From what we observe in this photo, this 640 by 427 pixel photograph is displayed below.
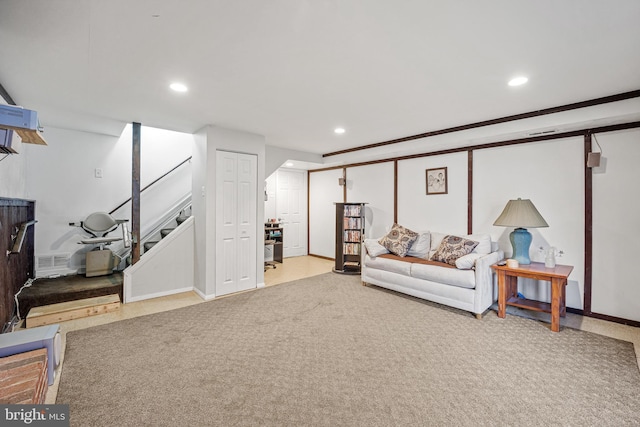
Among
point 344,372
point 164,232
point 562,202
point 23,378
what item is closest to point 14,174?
point 164,232

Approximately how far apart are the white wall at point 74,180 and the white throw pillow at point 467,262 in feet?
16.6

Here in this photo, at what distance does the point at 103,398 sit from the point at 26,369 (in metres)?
0.49

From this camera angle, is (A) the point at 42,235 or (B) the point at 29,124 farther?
(A) the point at 42,235

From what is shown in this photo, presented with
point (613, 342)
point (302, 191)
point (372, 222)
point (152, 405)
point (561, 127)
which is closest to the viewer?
point (152, 405)

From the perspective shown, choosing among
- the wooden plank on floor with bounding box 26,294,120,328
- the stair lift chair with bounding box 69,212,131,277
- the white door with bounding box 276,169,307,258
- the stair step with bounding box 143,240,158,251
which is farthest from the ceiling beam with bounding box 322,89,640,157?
the wooden plank on floor with bounding box 26,294,120,328

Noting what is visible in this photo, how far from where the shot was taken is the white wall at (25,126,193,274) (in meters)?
4.14

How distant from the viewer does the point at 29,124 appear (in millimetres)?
1531

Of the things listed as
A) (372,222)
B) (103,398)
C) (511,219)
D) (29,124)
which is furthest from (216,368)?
(372,222)

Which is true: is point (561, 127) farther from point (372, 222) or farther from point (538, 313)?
point (372, 222)

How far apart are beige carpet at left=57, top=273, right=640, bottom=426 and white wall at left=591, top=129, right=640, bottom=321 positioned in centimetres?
71

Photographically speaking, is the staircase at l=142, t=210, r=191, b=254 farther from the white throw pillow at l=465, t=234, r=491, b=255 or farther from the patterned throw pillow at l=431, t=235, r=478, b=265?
the white throw pillow at l=465, t=234, r=491, b=255

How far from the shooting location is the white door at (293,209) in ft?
23.0

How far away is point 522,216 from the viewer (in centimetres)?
344

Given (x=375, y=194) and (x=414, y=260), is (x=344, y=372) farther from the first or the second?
(x=375, y=194)
